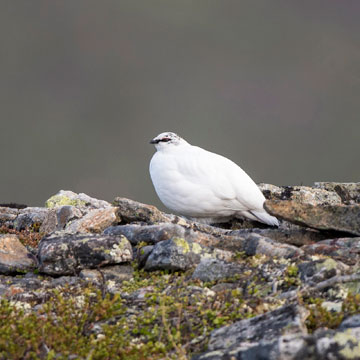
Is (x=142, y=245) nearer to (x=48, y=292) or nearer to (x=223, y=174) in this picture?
(x=48, y=292)

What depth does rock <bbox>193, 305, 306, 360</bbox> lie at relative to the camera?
12.1 ft

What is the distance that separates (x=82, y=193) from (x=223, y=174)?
6847mm

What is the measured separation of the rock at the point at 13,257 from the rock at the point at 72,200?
281 inches

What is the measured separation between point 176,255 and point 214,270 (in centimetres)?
50

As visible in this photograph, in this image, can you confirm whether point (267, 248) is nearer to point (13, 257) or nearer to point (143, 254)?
point (143, 254)

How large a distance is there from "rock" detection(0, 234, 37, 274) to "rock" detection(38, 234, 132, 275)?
61 centimetres

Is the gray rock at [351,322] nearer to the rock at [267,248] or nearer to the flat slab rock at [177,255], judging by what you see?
the rock at [267,248]

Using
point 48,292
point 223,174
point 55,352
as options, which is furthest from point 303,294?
point 223,174

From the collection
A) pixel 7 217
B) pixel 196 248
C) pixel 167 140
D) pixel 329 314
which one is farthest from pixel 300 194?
pixel 329 314

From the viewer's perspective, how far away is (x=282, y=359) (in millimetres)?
3602

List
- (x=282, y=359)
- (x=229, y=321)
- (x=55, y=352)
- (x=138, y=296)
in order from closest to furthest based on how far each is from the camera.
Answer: (x=282, y=359) < (x=55, y=352) < (x=229, y=321) < (x=138, y=296)

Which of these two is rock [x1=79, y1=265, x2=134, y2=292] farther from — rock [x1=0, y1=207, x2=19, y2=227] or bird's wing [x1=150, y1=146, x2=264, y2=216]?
rock [x1=0, y1=207, x2=19, y2=227]

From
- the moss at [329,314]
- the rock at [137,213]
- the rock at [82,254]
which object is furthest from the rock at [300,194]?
the moss at [329,314]

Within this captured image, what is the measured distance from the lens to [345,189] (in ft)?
44.9
